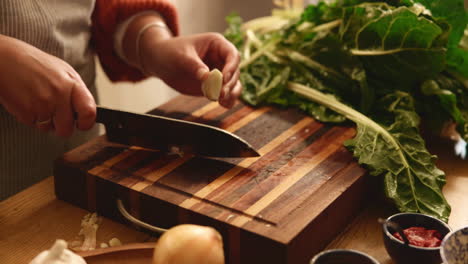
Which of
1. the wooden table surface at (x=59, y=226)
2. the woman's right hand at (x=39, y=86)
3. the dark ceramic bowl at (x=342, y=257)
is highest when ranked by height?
the woman's right hand at (x=39, y=86)

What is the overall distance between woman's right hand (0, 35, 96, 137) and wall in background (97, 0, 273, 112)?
123 cm

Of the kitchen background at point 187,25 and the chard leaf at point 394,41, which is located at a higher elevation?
the chard leaf at point 394,41

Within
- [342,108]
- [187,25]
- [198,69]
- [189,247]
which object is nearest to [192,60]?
[198,69]

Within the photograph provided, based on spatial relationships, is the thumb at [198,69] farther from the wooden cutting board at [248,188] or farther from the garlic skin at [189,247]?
the garlic skin at [189,247]

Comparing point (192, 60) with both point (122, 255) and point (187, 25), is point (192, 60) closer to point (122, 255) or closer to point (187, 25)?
point (122, 255)

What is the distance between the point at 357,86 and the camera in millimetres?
1370

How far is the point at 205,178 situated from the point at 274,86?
435mm

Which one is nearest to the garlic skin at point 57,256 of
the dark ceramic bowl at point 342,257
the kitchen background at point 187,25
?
the dark ceramic bowl at point 342,257

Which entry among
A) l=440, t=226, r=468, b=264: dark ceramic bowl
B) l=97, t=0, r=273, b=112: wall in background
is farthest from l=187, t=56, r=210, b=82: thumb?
l=97, t=0, r=273, b=112: wall in background

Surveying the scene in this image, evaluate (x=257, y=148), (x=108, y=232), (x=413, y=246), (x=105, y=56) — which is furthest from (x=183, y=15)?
(x=413, y=246)

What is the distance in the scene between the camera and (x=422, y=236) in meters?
0.94

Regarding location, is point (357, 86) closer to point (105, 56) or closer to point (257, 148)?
point (257, 148)

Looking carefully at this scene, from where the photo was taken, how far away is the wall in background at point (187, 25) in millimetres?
2314

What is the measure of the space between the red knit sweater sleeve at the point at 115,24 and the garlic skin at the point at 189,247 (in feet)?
2.53
